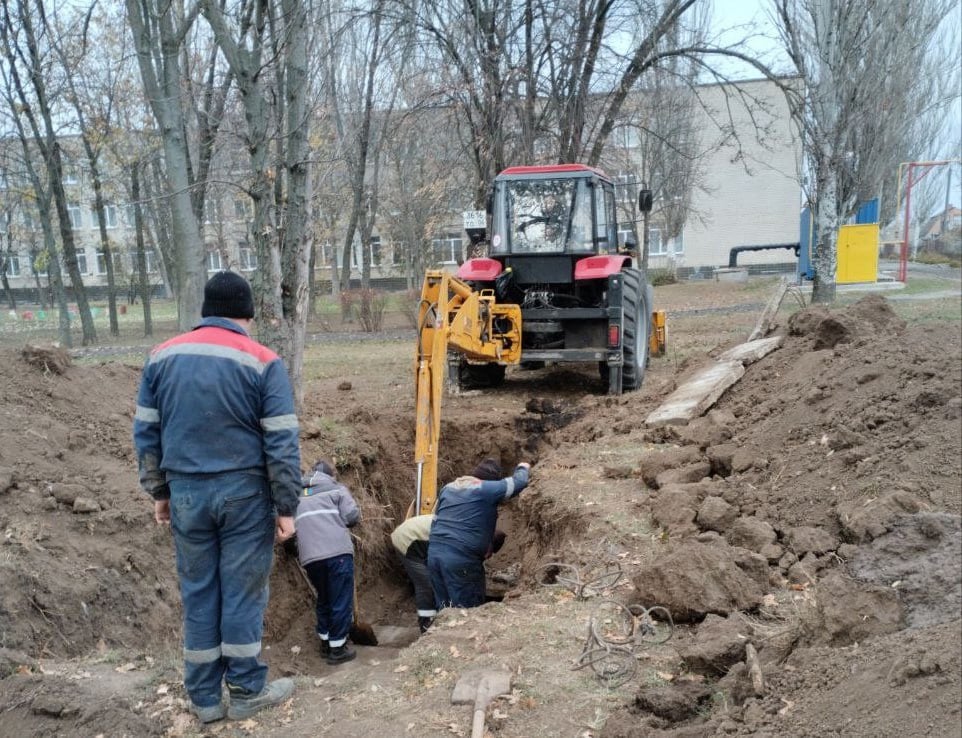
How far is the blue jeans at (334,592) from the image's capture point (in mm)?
5875

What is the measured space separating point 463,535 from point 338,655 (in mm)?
1350

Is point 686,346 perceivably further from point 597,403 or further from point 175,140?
point 175,140

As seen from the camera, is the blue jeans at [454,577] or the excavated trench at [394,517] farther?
the excavated trench at [394,517]

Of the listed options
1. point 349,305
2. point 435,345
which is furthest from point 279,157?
point 349,305

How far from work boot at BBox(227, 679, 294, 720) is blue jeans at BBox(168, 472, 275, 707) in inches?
1.7

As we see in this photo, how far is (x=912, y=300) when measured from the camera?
1566 centimetres

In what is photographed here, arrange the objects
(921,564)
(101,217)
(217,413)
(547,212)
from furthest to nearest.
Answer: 1. (101,217)
2. (547,212)
3. (217,413)
4. (921,564)

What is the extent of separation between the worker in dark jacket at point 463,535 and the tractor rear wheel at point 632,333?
158 inches

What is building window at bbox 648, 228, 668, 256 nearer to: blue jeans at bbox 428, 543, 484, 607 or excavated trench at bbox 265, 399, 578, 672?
excavated trench at bbox 265, 399, 578, 672

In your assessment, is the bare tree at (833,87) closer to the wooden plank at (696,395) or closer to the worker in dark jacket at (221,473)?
the wooden plank at (696,395)

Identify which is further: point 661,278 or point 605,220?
point 661,278

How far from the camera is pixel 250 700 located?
12.2 feet

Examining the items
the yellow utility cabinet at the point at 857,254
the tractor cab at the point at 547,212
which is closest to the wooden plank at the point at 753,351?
the tractor cab at the point at 547,212

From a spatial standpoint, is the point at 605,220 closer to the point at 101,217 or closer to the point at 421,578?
the point at 421,578
